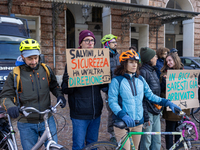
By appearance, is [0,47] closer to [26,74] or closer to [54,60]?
[26,74]

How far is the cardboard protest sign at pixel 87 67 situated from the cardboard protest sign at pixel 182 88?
0.94 meters

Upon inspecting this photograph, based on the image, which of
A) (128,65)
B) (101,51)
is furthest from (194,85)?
(101,51)

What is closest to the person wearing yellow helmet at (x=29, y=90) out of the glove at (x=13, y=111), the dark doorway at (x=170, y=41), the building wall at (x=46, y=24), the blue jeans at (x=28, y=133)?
the blue jeans at (x=28, y=133)

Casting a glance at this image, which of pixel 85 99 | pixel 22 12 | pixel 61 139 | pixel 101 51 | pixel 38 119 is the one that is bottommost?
pixel 61 139

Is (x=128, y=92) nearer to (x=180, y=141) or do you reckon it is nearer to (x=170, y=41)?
(x=180, y=141)

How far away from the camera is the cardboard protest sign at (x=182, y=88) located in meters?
2.91

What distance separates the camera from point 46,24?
10.3m

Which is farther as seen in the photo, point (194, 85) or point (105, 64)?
point (194, 85)

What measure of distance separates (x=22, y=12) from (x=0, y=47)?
4.69 meters

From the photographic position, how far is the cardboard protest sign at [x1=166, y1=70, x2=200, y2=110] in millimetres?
2906

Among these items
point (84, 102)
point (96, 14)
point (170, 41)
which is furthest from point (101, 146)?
point (170, 41)

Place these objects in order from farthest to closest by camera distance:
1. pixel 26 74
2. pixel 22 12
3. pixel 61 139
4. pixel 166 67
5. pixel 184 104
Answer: pixel 22 12, pixel 61 139, pixel 166 67, pixel 184 104, pixel 26 74

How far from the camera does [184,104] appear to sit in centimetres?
294

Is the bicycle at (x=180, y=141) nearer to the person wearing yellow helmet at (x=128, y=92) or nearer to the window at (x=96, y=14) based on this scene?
the person wearing yellow helmet at (x=128, y=92)
